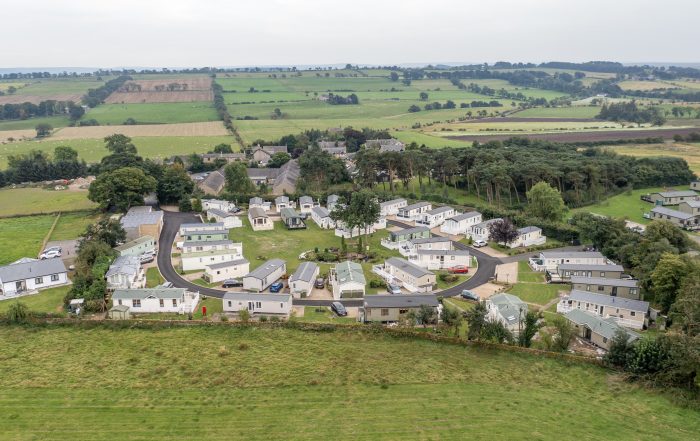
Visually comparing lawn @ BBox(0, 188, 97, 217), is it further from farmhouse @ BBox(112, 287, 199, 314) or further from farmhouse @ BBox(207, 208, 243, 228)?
farmhouse @ BBox(112, 287, 199, 314)

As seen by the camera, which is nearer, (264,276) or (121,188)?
(264,276)

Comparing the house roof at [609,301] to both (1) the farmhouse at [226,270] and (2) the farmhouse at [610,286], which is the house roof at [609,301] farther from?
(1) the farmhouse at [226,270]

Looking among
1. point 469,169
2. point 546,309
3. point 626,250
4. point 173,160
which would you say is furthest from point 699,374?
point 173,160

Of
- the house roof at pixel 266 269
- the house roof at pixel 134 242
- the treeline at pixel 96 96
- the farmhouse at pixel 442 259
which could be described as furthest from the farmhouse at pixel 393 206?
the treeline at pixel 96 96

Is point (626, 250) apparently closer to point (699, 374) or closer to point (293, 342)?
point (699, 374)

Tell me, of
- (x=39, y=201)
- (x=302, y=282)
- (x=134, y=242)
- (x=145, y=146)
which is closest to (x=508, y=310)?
(x=302, y=282)

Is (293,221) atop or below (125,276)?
below

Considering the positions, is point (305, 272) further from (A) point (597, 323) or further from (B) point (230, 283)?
(A) point (597, 323)

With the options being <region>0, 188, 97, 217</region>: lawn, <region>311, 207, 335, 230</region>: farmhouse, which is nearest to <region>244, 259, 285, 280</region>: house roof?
<region>311, 207, 335, 230</region>: farmhouse
